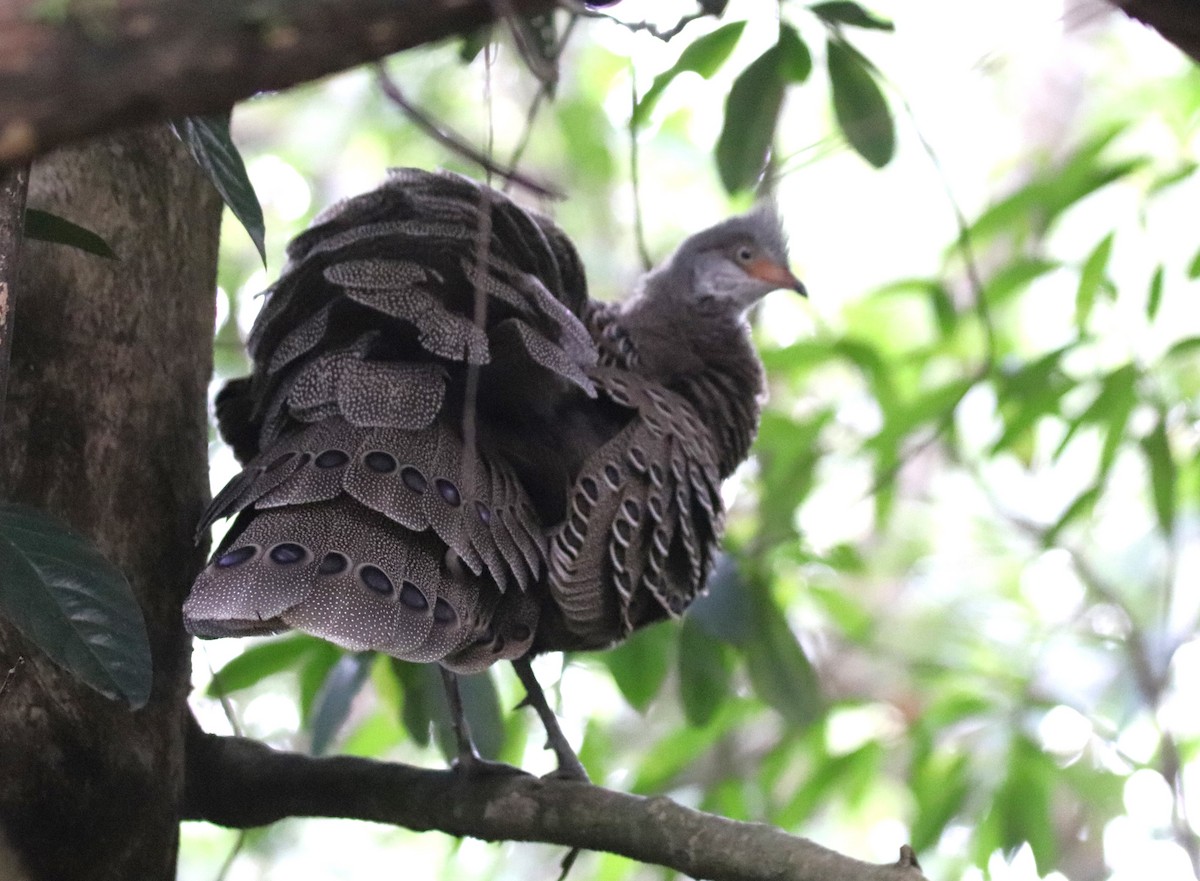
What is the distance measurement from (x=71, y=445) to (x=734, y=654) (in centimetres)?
191

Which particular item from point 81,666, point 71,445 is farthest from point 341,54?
point 71,445

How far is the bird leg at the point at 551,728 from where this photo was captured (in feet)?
8.79

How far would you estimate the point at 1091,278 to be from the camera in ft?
12.1

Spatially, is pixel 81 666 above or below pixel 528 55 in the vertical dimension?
below

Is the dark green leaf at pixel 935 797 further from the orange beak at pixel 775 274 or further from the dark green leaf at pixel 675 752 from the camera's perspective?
the orange beak at pixel 775 274

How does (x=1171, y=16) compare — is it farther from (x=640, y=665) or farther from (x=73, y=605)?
(x=640, y=665)

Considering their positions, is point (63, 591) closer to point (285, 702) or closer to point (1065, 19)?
point (1065, 19)

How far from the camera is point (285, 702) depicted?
590cm

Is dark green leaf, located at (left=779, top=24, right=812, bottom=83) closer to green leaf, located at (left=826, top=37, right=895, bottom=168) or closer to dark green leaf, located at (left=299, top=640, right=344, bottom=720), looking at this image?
green leaf, located at (left=826, top=37, right=895, bottom=168)

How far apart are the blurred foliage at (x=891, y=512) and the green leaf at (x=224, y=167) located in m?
0.44

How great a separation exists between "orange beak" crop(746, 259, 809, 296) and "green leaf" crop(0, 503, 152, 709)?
2.21 metres

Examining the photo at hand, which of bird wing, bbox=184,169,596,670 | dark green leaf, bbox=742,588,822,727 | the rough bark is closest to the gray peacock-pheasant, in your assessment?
bird wing, bbox=184,169,596,670

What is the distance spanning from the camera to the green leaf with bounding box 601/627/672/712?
325cm

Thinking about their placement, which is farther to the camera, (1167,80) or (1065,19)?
(1167,80)
